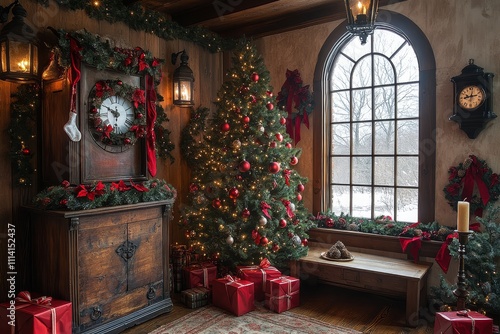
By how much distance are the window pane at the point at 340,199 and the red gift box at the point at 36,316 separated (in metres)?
3.06

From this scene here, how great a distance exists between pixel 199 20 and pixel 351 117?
7.03ft

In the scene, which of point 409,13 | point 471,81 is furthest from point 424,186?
point 409,13

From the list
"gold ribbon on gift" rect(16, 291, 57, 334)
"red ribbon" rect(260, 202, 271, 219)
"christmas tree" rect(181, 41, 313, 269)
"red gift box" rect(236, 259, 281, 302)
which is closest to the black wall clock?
"christmas tree" rect(181, 41, 313, 269)

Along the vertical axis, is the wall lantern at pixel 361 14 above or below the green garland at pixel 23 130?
above

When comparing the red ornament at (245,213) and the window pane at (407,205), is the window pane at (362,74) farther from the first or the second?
the red ornament at (245,213)

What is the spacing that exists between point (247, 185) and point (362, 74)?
1891mm

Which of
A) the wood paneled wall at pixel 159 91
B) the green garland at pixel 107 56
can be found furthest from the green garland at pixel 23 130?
the green garland at pixel 107 56

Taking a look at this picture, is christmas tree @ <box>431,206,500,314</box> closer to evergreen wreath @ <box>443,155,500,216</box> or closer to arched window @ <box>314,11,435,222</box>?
evergreen wreath @ <box>443,155,500,216</box>

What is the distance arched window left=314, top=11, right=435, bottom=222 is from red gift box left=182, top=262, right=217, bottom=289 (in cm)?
152

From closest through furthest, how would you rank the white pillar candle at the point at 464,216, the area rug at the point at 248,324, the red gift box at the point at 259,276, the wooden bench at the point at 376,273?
1. the white pillar candle at the point at 464,216
2. the area rug at the point at 248,324
3. the wooden bench at the point at 376,273
4. the red gift box at the point at 259,276

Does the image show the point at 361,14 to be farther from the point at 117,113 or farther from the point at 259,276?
the point at 259,276

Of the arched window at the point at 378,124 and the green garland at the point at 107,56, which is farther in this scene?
the arched window at the point at 378,124

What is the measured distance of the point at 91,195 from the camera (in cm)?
292

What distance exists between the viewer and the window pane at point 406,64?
13.0 feet
